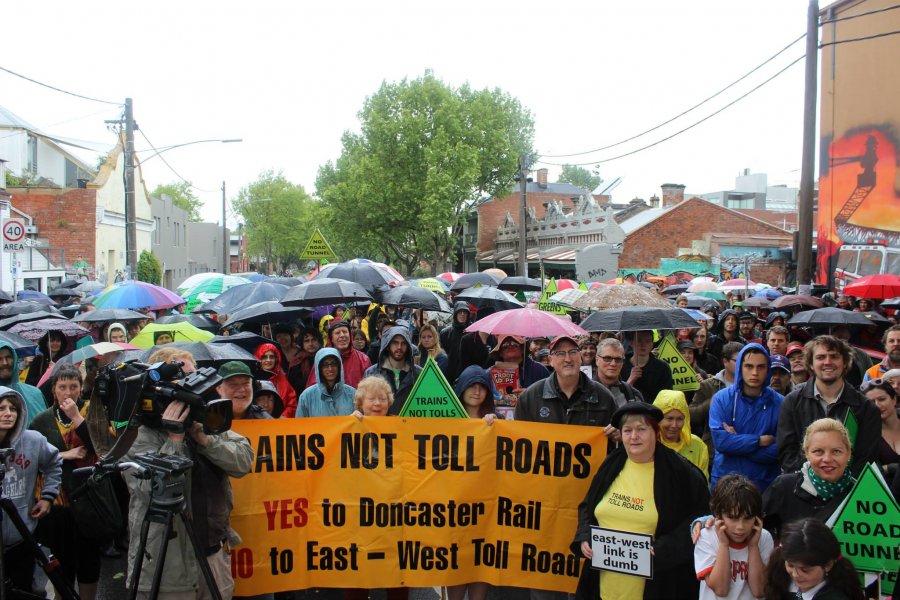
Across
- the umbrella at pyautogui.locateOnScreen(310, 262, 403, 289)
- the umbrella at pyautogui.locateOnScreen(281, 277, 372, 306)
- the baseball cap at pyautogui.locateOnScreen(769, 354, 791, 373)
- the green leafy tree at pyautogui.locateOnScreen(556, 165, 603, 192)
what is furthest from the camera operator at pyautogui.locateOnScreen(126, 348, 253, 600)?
the green leafy tree at pyautogui.locateOnScreen(556, 165, 603, 192)

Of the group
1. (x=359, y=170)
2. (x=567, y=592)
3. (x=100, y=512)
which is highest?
(x=359, y=170)

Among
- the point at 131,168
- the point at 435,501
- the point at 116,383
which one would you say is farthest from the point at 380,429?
the point at 131,168

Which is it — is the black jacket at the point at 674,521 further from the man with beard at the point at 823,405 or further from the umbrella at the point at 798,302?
the umbrella at the point at 798,302

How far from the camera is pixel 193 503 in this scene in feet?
14.3

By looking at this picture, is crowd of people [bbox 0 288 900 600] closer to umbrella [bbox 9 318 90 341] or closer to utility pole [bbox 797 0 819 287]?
umbrella [bbox 9 318 90 341]

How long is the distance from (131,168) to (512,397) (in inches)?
524

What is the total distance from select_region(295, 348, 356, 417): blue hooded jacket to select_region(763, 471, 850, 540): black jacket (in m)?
3.25

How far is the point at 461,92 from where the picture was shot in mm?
47969

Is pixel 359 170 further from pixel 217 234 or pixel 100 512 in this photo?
pixel 100 512

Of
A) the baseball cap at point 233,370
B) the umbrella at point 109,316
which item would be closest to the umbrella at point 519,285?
the umbrella at point 109,316

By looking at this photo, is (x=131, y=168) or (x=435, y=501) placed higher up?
(x=131, y=168)

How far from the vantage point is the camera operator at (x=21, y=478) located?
4676 millimetres

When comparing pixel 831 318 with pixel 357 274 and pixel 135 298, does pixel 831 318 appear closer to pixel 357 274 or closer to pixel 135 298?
pixel 357 274

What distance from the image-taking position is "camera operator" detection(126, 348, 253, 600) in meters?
4.09
